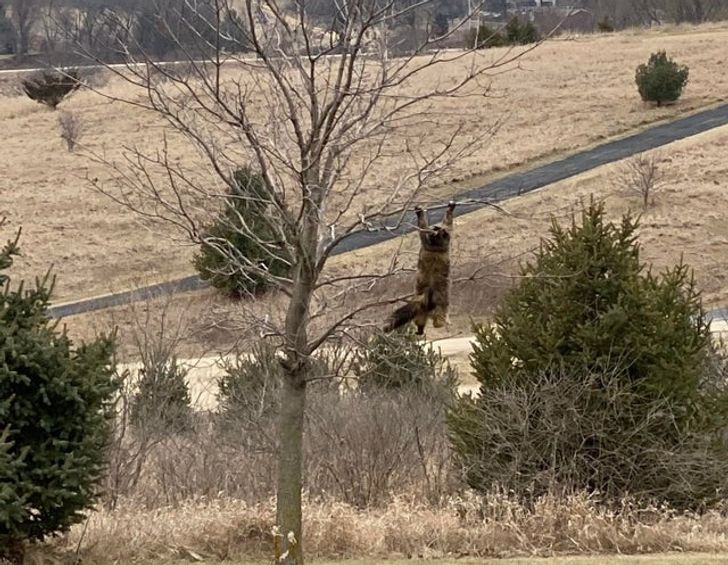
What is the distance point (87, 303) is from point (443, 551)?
24.1m

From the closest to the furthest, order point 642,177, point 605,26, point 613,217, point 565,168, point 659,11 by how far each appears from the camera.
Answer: point 613,217
point 642,177
point 565,168
point 605,26
point 659,11

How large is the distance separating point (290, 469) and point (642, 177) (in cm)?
2868

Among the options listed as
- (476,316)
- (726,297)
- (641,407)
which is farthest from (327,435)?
(726,297)

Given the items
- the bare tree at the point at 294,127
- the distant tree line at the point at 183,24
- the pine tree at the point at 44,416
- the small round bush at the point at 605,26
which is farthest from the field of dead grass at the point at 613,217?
the small round bush at the point at 605,26

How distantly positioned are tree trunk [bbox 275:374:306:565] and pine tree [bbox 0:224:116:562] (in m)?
1.49

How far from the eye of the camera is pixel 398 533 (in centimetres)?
995

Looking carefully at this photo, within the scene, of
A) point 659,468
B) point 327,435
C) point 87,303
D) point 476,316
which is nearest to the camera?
point 659,468

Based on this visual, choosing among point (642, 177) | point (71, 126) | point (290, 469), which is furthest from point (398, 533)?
point (71, 126)

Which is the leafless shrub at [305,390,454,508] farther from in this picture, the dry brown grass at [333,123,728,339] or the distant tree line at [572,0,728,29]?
the distant tree line at [572,0,728,29]

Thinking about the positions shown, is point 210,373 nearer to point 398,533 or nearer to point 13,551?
point 398,533

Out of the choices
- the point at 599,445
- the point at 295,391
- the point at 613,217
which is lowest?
the point at 613,217

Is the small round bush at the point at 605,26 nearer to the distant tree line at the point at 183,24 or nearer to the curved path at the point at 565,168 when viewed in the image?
the curved path at the point at 565,168

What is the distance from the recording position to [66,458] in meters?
8.48

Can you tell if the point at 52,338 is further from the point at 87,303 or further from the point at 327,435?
the point at 87,303
